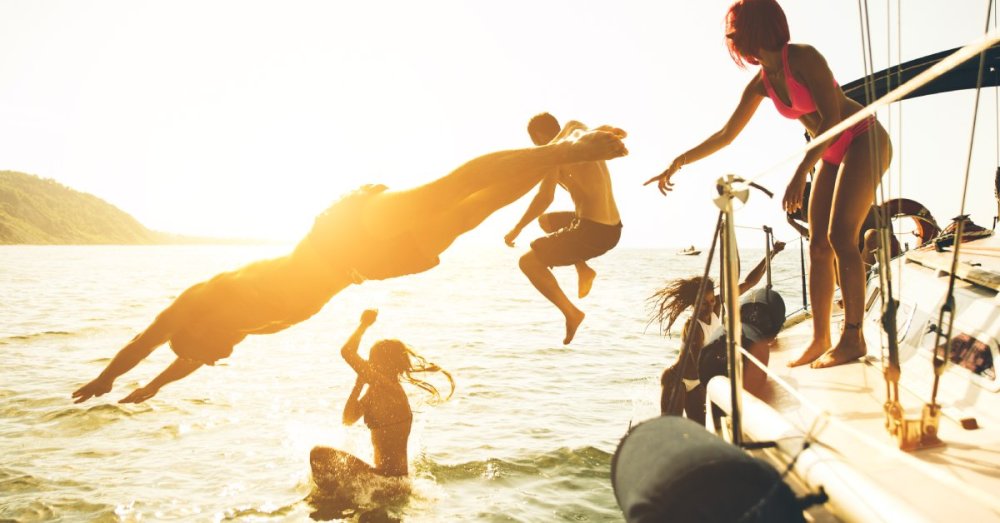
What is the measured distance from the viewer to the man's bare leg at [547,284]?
550 centimetres

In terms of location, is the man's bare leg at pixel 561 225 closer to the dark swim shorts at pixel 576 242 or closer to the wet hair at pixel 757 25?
the dark swim shorts at pixel 576 242

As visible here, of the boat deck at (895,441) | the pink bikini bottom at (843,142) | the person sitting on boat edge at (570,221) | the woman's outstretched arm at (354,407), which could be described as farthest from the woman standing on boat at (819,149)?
the woman's outstretched arm at (354,407)

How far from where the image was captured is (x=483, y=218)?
15.4 feet

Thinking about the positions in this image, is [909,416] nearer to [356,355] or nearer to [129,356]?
[356,355]

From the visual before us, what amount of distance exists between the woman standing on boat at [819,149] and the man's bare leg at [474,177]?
37.2 inches

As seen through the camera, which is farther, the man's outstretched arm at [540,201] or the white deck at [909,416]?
the man's outstretched arm at [540,201]

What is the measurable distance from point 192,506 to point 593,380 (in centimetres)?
800

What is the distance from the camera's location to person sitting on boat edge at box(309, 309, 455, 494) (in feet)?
22.9

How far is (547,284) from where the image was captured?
5.53 meters

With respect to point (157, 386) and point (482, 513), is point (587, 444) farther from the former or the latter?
point (157, 386)

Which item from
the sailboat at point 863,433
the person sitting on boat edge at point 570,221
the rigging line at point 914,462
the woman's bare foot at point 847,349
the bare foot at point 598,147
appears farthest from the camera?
the person sitting on boat edge at point 570,221

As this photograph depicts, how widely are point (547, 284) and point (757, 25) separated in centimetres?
261

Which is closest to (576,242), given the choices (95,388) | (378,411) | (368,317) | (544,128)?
(544,128)

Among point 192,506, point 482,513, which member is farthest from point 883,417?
point 192,506
